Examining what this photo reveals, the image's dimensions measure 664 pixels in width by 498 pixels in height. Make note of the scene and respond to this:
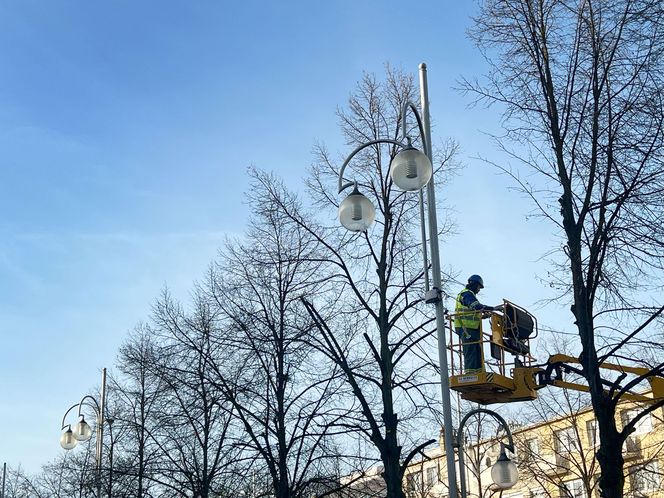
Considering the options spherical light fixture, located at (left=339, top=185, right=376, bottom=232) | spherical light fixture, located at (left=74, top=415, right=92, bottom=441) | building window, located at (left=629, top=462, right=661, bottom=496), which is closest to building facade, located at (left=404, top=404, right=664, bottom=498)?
building window, located at (left=629, top=462, right=661, bottom=496)

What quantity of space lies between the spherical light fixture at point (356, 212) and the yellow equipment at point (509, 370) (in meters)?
Answer: 4.07

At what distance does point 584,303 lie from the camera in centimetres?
1222

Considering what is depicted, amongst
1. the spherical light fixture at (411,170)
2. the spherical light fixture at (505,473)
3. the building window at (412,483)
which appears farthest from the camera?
the building window at (412,483)

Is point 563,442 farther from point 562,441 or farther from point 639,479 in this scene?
point 639,479

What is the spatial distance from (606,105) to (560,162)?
3.52 feet

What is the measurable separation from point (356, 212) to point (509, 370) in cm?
526

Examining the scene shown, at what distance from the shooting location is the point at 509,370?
15281 mm

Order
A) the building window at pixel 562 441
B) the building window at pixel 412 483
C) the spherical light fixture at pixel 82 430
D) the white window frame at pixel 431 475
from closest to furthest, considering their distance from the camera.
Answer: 1. the spherical light fixture at pixel 82 430
2. the building window at pixel 562 441
3. the building window at pixel 412 483
4. the white window frame at pixel 431 475

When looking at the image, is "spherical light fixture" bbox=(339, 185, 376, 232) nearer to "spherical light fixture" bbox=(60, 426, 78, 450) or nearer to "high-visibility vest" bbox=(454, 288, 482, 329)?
"high-visibility vest" bbox=(454, 288, 482, 329)

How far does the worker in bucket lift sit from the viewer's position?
48.5 feet

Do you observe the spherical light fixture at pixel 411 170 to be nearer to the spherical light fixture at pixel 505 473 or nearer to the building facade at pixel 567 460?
the spherical light fixture at pixel 505 473

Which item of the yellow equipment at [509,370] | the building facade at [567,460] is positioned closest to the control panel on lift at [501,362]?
the yellow equipment at [509,370]

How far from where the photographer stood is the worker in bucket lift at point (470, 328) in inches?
582

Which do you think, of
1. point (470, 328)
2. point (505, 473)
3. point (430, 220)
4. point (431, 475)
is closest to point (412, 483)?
point (431, 475)
